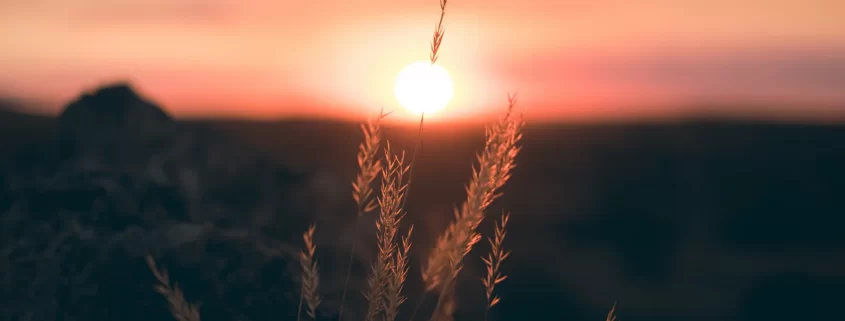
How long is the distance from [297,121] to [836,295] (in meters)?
50.5

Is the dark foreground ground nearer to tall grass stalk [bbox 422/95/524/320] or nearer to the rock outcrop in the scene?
the rock outcrop

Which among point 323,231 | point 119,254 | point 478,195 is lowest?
point 323,231

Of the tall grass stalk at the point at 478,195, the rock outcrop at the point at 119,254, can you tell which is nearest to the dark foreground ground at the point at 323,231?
the rock outcrop at the point at 119,254

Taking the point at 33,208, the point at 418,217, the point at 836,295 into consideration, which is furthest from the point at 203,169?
the point at 836,295

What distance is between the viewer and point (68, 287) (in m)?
2.37

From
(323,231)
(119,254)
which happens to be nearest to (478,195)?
(119,254)

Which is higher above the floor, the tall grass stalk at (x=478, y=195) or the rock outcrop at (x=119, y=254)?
the tall grass stalk at (x=478, y=195)

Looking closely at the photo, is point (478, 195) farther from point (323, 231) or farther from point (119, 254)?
point (323, 231)

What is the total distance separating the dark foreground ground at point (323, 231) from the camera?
244 cm

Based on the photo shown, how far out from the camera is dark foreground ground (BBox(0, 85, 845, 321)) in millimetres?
2441

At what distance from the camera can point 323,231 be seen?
14.3 feet

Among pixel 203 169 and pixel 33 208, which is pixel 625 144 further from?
pixel 33 208

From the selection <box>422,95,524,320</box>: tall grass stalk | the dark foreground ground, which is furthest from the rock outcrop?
<box>422,95,524,320</box>: tall grass stalk

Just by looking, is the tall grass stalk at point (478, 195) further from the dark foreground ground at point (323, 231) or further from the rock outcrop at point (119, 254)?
the rock outcrop at point (119, 254)
